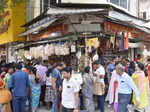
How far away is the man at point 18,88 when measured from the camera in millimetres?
5254

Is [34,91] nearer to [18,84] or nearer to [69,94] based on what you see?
[18,84]

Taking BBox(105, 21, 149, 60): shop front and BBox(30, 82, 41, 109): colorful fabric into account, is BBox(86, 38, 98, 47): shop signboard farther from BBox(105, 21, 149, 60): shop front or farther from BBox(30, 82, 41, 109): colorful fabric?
BBox(30, 82, 41, 109): colorful fabric

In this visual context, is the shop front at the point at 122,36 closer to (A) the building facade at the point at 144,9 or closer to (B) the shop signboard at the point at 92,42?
(B) the shop signboard at the point at 92,42

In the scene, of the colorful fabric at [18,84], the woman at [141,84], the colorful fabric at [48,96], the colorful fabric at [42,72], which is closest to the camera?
the woman at [141,84]

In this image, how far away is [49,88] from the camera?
7215mm

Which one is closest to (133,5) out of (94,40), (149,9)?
(149,9)

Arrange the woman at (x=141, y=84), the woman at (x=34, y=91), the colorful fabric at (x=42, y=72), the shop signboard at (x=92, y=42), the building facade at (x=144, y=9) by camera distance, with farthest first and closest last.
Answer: the building facade at (x=144, y=9), the colorful fabric at (x=42, y=72), the shop signboard at (x=92, y=42), the woman at (x=34, y=91), the woman at (x=141, y=84)

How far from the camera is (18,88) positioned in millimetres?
5254

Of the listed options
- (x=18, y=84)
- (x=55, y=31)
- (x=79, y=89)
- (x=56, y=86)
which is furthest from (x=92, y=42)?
(x=18, y=84)

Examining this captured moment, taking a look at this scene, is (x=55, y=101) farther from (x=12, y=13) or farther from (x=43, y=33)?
(x=12, y=13)

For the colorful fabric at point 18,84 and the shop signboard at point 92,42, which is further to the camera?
the shop signboard at point 92,42

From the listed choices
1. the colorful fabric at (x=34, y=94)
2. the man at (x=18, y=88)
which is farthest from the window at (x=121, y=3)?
the man at (x=18, y=88)

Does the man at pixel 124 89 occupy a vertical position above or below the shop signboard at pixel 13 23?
below

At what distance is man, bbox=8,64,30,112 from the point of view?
5.25 metres
